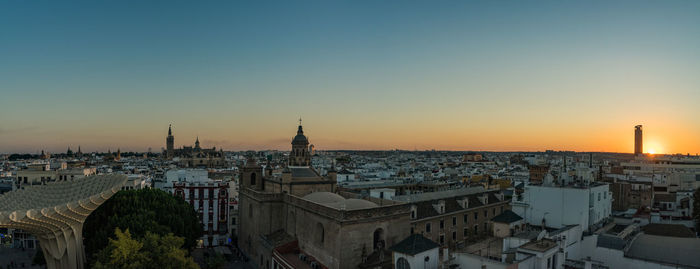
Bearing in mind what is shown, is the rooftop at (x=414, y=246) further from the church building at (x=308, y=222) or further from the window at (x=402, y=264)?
the church building at (x=308, y=222)

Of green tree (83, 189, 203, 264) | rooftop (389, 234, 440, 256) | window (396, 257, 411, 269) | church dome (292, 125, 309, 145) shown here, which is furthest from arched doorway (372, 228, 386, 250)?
church dome (292, 125, 309, 145)

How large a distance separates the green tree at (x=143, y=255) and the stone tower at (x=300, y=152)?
859 inches

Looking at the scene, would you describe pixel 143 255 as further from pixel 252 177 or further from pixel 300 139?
pixel 300 139

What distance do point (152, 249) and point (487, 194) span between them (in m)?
37.7

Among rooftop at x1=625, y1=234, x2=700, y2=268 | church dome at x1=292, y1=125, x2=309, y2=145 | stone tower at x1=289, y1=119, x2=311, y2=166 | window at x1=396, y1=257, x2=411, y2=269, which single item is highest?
church dome at x1=292, y1=125, x2=309, y2=145

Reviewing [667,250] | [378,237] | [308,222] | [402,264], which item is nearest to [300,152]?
[308,222]

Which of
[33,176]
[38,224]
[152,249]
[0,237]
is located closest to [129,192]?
[38,224]

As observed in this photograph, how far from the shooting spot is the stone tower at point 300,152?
52.7m

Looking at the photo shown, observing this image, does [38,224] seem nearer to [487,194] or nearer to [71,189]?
[71,189]

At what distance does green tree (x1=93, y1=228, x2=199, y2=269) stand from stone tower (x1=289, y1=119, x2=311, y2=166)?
2183 cm

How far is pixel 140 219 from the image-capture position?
1564 inches

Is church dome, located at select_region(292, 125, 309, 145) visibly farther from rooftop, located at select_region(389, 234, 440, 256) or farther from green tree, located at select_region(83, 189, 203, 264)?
rooftop, located at select_region(389, 234, 440, 256)

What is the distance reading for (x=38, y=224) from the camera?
108 ft

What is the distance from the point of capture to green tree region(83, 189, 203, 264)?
130ft
